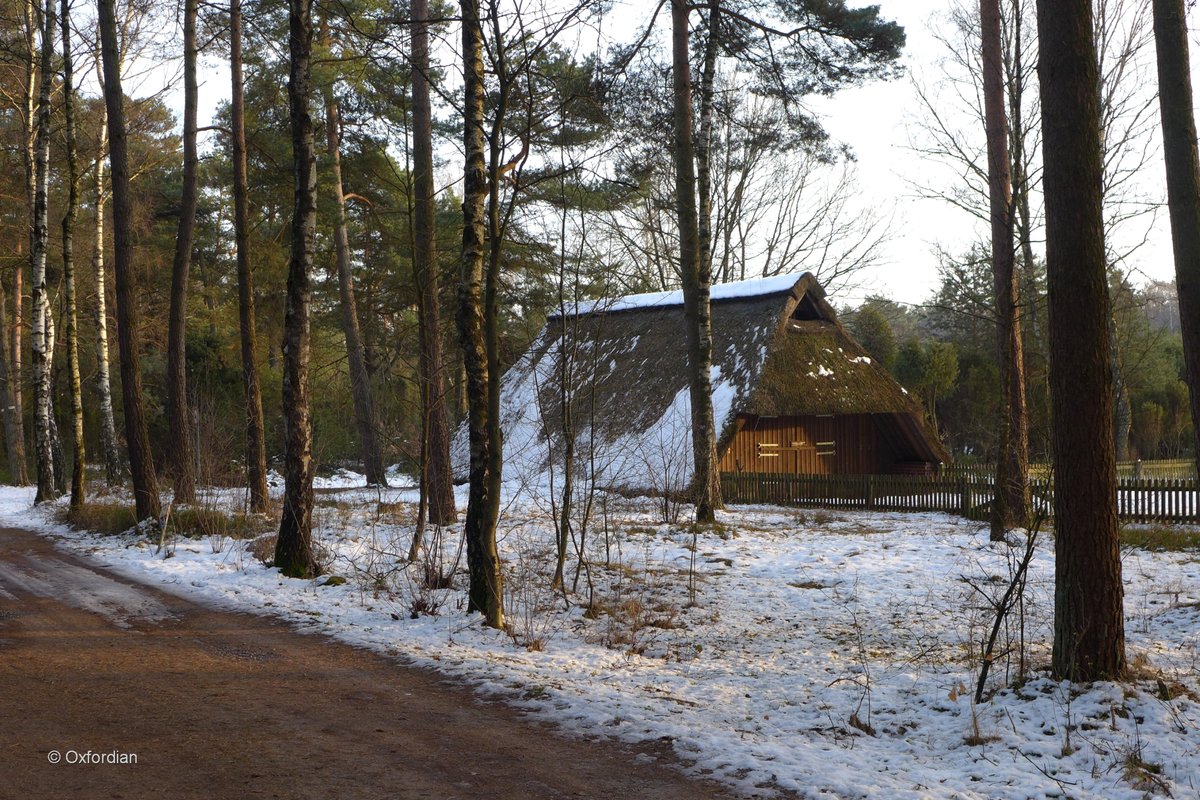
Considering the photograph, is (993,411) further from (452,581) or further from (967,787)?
(967,787)

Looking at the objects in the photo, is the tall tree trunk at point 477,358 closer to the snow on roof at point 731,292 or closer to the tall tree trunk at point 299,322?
the tall tree trunk at point 299,322

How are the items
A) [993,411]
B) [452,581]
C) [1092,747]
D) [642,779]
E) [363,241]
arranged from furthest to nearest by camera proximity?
1. [993,411]
2. [363,241]
3. [452,581]
4. [1092,747]
5. [642,779]

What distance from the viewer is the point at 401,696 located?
5.60m

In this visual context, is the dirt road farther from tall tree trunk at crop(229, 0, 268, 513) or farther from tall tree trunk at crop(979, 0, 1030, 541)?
tall tree trunk at crop(979, 0, 1030, 541)

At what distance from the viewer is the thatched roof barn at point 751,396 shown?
2027 centimetres

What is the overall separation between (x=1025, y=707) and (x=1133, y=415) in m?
32.8

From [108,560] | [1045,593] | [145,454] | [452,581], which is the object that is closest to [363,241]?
[145,454]

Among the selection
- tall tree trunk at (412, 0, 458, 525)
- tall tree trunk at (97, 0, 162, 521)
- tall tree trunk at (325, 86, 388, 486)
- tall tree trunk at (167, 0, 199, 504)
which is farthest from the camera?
tall tree trunk at (325, 86, 388, 486)

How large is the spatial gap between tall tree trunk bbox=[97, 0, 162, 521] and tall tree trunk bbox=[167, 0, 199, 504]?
29.1 inches

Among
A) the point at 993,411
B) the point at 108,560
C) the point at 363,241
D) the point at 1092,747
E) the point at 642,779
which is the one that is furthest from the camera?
the point at 993,411

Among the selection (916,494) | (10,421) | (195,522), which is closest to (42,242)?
(195,522)

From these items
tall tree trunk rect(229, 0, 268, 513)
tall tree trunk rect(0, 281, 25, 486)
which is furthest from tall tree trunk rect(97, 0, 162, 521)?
tall tree trunk rect(0, 281, 25, 486)

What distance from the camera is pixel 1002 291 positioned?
39.2ft

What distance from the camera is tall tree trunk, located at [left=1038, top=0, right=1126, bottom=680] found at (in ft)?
17.9
